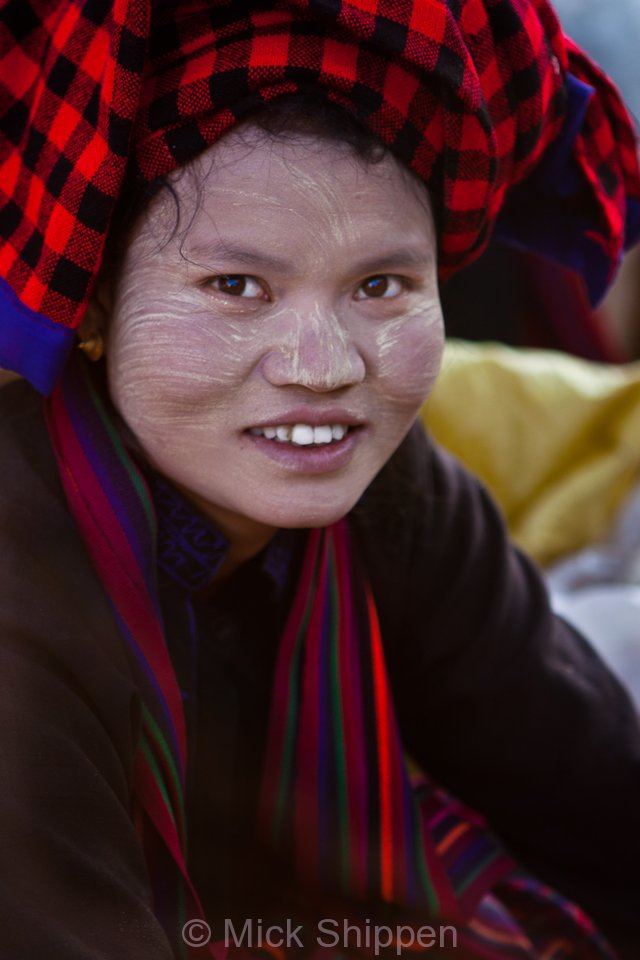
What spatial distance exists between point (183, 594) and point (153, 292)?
0.28m

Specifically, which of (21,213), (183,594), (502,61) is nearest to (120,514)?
(183,594)

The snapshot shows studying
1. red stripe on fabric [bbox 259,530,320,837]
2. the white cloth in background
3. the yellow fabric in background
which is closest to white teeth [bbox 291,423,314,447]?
red stripe on fabric [bbox 259,530,320,837]

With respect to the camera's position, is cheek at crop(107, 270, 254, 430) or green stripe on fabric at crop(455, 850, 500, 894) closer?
cheek at crop(107, 270, 254, 430)

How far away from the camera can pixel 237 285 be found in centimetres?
83

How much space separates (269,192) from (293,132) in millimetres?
49

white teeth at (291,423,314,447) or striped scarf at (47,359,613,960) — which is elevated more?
white teeth at (291,423,314,447)

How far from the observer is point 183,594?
3.20ft

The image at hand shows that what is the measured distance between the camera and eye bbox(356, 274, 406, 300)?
860mm

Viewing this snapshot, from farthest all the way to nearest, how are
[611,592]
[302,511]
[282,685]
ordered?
[611,592] < [282,685] < [302,511]

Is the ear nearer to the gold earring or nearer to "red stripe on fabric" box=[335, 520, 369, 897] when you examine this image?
the gold earring

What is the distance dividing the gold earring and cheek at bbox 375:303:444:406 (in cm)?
23

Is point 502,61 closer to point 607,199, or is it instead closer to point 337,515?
point 607,199

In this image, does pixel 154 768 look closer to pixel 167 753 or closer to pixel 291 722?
pixel 167 753

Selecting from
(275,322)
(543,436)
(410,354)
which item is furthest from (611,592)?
(275,322)
